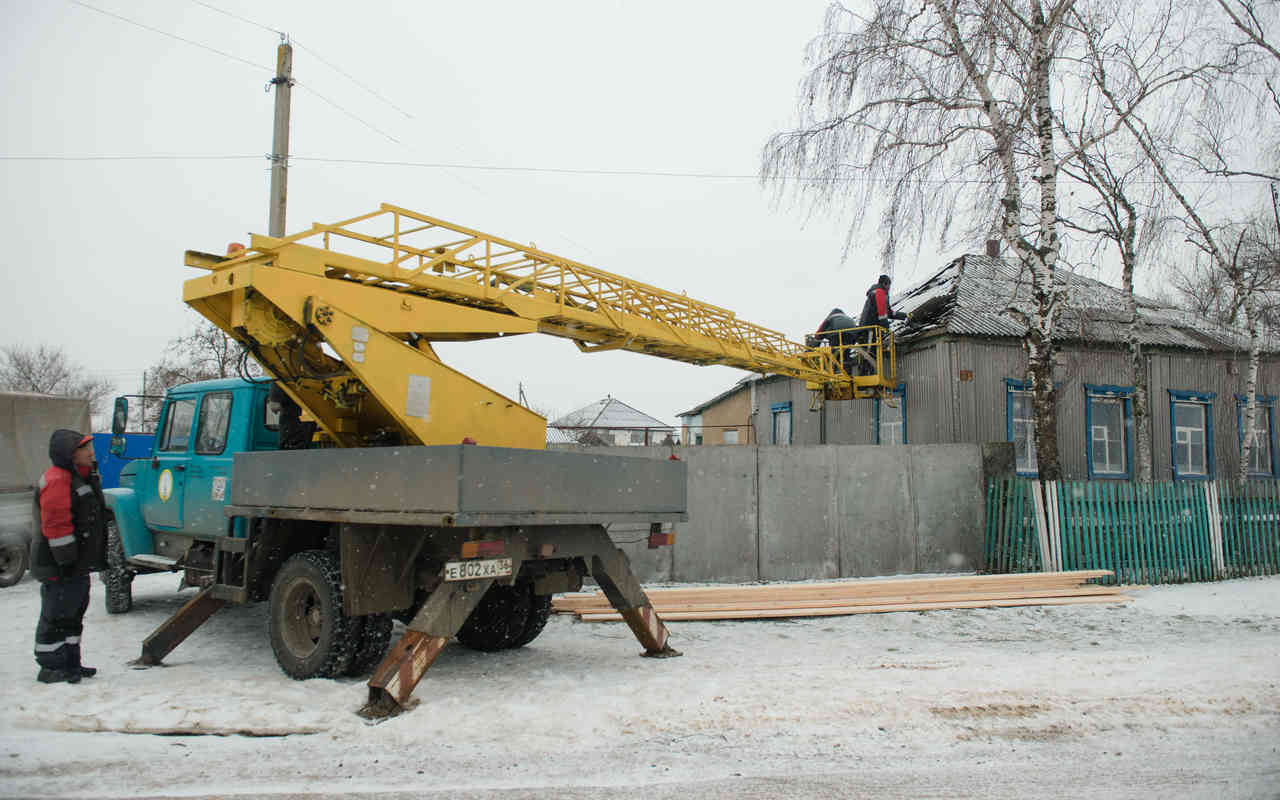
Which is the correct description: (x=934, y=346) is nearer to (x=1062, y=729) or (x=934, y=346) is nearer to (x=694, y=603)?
(x=694, y=603)

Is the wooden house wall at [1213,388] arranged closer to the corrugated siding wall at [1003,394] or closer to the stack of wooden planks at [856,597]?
the corrugated siding wall at [1003,394]

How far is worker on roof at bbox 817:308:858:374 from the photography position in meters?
16.2

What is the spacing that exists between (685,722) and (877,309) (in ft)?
40.8

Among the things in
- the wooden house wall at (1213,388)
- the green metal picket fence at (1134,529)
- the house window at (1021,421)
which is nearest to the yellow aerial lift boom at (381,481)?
the green metal picket fence at (1134,529)

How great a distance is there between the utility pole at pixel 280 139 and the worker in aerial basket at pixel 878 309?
10.8 metres

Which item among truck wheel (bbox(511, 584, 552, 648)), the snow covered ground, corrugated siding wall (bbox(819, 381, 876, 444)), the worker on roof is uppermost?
the worker on roof

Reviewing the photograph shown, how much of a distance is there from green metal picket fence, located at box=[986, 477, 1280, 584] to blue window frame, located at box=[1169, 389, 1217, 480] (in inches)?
209

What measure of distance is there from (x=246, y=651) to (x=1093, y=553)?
439 inches

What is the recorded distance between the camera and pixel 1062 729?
16.6 ft

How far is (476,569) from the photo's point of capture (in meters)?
5.45

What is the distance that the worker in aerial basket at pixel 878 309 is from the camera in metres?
15.7

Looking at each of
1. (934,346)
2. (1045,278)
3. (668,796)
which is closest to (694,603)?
(668,796)

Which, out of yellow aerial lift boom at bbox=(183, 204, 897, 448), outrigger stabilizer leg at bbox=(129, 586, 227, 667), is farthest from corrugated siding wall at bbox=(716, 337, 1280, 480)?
outrigger stabilizer leg at bbox=(129, 586, 227, 667)

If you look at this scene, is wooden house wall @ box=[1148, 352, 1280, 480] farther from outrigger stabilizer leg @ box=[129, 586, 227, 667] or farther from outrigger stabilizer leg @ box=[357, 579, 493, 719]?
outrigger stabilizer leg @ box=[129, 586, 227, 667]
